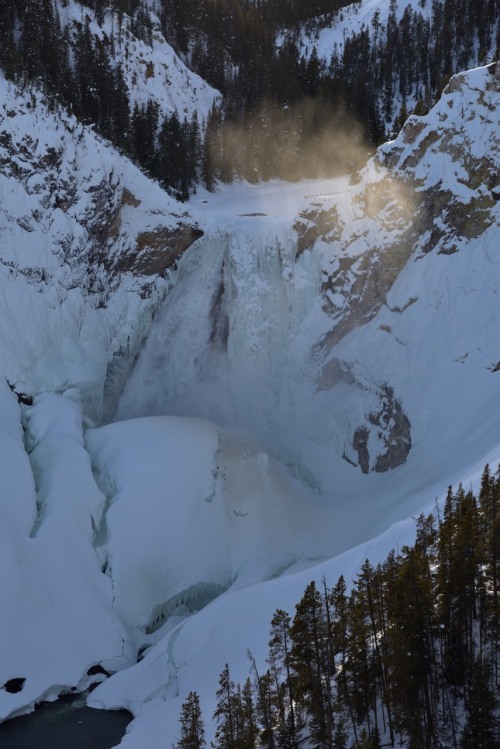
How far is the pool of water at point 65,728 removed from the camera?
21.1 metres

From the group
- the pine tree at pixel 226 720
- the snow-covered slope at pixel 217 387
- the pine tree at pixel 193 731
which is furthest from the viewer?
the snow-covered slope at pixel 217 387

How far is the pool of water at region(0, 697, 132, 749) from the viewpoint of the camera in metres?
21.1

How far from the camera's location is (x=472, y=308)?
3139 cm

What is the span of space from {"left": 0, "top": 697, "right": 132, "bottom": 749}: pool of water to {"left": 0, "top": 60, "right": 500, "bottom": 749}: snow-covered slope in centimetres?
57

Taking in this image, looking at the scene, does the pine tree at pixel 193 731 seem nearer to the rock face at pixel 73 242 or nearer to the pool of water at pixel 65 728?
the pool of water at pixel 65 728

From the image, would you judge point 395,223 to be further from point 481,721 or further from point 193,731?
point 481,721

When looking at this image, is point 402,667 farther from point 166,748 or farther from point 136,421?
point 136,421

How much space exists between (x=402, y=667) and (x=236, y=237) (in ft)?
79.6

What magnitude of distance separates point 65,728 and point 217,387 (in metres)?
17.4

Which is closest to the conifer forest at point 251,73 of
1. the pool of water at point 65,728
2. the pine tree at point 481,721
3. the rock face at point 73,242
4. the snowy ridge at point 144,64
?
the snowy ridge at point 144,64

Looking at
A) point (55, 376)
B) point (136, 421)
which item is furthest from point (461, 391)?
point (55, 376)

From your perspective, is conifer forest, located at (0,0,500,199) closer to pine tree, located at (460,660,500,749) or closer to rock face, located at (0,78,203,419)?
rock face, located at (0,78,203,419)

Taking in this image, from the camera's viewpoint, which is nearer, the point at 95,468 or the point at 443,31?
the point at 95,468

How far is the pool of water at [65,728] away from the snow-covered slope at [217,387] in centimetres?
57
